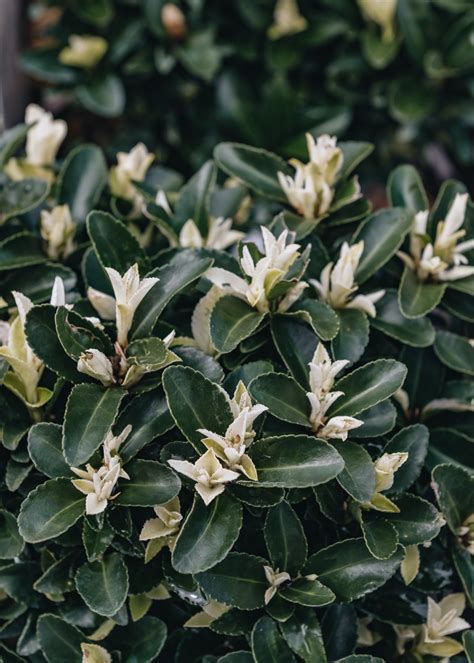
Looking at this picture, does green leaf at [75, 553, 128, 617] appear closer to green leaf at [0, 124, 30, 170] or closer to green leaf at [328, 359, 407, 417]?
green leaf at [328, 359, 407, 417]

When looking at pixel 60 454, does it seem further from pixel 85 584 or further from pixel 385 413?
pixel 385 413

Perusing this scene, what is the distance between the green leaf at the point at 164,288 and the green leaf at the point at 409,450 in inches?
13.7

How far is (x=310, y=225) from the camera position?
1334mm

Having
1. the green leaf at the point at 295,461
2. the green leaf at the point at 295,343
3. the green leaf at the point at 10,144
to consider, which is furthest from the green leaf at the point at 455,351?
the green leaf at the point at 10,144

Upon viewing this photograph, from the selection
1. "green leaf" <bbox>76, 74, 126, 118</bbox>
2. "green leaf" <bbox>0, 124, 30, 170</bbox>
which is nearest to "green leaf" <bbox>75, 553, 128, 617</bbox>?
"green leaf" <bbox>0, 124, 30, 170</bbox>

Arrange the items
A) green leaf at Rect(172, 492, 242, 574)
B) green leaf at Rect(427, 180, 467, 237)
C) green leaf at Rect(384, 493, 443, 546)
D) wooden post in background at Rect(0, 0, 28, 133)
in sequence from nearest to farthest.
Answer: green leaf at Rect(172, 492, 242, 574)
green leaf at Rect(384, 493, 443, 546)
green leaf at Rect(427, 180, 467, 237)
wooden post in background at Rect(0, 0, 28, 133)

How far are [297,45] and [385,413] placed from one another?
1.56 m

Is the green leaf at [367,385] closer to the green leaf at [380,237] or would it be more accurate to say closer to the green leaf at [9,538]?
the green leaf at [380,237]

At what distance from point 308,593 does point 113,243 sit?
22.4 inches

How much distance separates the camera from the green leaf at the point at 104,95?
7.80 feet

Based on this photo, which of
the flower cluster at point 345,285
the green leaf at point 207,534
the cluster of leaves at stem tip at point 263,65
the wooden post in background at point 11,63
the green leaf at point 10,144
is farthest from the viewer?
the wooden post in background at point 11,63

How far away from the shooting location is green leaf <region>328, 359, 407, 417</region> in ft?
3.63

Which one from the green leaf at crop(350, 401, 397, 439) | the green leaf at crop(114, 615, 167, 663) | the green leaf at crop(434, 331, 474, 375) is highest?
the green leaf at crop(350, 401, 397, 439)

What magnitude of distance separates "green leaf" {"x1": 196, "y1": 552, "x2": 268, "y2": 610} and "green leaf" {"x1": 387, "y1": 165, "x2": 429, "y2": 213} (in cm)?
67
